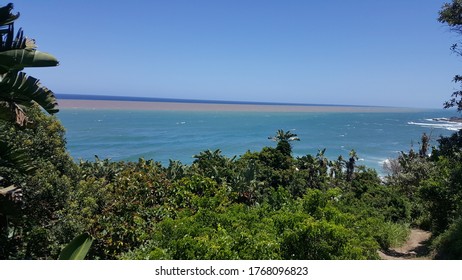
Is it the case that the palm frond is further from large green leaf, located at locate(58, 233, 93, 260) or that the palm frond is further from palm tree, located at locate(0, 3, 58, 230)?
large green leaf, located at locate(58, 233, 93, 260)

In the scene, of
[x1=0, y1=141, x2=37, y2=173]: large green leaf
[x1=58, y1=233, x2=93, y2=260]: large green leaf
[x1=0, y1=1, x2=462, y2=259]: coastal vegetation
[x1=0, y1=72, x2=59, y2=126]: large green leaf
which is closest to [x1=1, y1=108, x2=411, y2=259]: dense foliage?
[x1=0, y1=1, x2=462, y2=259]: coastal vegetation

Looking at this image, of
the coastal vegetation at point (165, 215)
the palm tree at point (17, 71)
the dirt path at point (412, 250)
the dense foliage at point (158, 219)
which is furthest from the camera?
the dirt path at point (412, 250)

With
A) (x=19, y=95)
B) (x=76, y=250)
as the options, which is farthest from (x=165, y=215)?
(x=76, y=250)

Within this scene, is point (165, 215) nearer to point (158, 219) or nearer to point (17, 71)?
point (158, 219)

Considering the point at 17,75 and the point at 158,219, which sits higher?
the point at 17,75

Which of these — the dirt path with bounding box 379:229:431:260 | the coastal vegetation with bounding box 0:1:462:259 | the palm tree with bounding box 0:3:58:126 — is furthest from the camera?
the dirt path with bounding box 379:229:431:260

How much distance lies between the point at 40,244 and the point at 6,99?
195 inches

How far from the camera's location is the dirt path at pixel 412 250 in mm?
13701

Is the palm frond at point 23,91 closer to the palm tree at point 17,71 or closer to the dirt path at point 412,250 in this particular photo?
the palm tree at point 17,71

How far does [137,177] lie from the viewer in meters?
12.7

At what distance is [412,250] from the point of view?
15.4 metres

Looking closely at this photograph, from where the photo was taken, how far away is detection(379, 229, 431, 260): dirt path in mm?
13701

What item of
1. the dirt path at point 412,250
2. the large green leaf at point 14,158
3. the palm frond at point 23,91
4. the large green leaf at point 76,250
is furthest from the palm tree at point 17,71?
the dirt path at point 412,250

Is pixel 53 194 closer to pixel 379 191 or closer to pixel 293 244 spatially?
pixel 293 244
